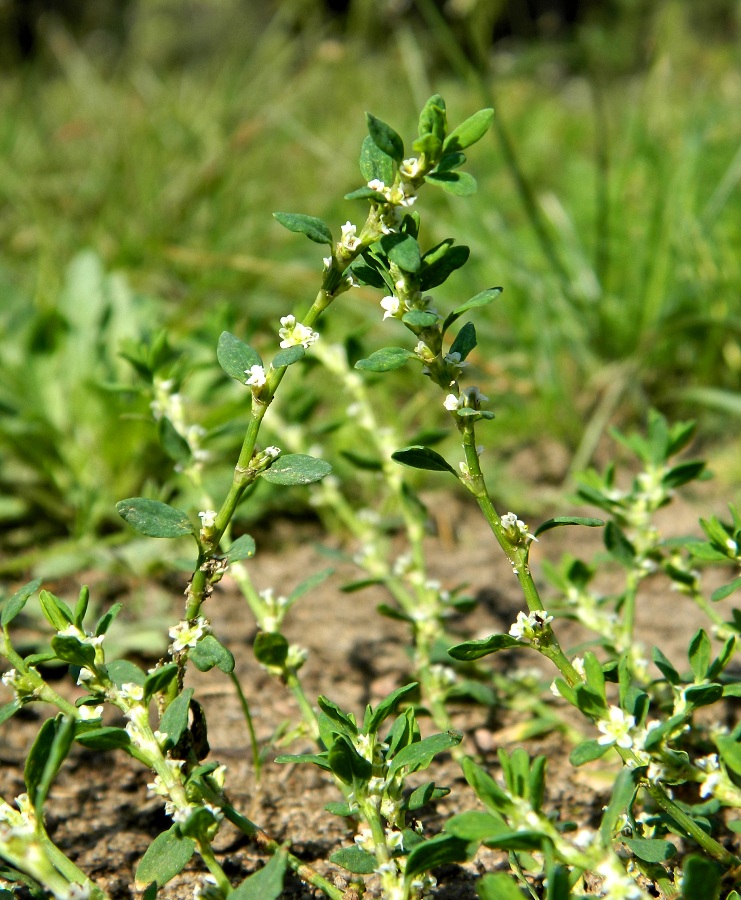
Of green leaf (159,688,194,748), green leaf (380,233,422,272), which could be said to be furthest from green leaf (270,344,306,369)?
green leaf (159,688,194,748)

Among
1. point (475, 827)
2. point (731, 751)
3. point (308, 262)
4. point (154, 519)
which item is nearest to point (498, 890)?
point (475, 827)

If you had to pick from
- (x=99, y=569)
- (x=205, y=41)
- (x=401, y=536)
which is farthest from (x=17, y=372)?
(x=205, y=41)

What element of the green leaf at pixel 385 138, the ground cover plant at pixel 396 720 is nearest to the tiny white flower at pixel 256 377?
the ground cover plant at pixel 396 720

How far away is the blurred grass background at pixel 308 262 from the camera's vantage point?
1954 millimetres

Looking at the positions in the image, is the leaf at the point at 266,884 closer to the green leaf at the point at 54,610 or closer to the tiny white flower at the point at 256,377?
the green leaf at the point at 54,610

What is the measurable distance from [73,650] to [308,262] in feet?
6.81

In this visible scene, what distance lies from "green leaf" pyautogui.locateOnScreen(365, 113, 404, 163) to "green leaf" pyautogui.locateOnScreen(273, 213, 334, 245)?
91 millimetres

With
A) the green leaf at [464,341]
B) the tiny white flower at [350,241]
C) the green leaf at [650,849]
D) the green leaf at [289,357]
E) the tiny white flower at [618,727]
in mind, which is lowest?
the green leaf at [650,849]

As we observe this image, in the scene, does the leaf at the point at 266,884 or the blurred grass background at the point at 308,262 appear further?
the blurred grass background at the point at 308,262

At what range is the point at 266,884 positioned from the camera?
786mm

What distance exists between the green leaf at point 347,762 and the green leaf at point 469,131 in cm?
56

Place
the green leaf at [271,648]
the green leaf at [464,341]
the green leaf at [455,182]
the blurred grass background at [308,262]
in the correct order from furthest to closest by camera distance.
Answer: the blurred grass background at [308,262]
the green leaf at [271,648]
the green leaf at [464,341]
the green leaf at [455,182]

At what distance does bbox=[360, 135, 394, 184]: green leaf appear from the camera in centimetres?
86

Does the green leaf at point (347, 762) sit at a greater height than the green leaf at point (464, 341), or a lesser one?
lesser
